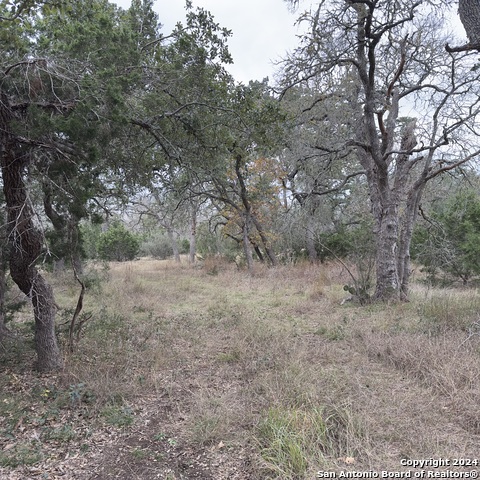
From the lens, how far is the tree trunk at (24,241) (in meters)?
3.29

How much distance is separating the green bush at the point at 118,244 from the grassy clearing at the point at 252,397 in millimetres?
17431

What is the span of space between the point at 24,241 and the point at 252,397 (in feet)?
9.70

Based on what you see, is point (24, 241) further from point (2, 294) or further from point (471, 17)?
point (471, 17)

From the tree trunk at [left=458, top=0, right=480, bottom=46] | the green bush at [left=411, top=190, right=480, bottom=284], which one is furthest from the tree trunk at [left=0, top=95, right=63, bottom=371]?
the green bush at [left=411, top=190, right=480, bottom=284]

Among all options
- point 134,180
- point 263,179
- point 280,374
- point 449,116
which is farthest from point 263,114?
point 263,179

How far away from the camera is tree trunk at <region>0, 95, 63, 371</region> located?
10.8ft

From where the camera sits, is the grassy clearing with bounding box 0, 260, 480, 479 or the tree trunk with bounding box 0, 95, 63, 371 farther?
the tree trunk with bounding box 0, 95, 63, 371

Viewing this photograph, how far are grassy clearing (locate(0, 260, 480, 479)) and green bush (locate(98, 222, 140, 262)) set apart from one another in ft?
57.2

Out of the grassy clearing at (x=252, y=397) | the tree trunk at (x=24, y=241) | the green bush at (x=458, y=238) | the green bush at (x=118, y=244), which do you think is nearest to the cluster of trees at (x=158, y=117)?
the tree trunk at (x=24, y=241)

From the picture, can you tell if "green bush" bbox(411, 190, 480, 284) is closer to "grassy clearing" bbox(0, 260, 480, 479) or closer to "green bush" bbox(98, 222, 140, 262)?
"grassy clearing" bbox(0, 260, 480, 479)

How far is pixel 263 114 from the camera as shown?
4492 millimetres

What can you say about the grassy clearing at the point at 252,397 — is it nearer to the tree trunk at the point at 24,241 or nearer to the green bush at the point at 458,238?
the tree trunk at the point at 24,241

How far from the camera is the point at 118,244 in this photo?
23234mm

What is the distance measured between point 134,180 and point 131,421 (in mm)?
3342
